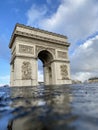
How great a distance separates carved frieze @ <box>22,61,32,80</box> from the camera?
20.6 metres

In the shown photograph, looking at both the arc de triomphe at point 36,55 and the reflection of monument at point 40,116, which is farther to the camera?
the arc de triomphe at point 36,55

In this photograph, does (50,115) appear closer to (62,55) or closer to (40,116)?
(40,116)

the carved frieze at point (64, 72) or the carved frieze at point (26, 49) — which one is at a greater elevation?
the carved frieze at point (26, 49)

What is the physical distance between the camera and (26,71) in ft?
68.6

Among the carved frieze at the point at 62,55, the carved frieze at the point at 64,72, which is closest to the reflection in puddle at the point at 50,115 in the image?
the carved frieze at the point at 64,72

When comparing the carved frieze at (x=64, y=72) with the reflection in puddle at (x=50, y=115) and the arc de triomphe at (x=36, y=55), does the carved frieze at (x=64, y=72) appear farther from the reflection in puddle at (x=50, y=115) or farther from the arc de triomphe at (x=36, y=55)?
the reflection in puddle at (x=50, y=115)

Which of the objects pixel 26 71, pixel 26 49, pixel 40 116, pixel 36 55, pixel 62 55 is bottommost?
pixel 40 116

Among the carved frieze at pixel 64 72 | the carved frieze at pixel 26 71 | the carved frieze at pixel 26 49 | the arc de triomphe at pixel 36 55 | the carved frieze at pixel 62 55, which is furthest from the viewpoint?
the carved frieze at pixel 62 55

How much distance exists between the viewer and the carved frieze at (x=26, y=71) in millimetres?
20578

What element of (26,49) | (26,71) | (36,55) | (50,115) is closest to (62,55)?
(36,55)

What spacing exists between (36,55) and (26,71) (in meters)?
3.44

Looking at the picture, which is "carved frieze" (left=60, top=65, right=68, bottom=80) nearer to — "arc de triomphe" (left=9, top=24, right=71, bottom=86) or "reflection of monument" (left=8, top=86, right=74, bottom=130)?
"arc de triomphe" (left=9, top=24, right=71, bottom=86)

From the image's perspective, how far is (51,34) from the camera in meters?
25.2

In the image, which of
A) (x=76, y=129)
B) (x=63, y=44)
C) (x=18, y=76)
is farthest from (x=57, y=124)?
(x=63, y=44)
